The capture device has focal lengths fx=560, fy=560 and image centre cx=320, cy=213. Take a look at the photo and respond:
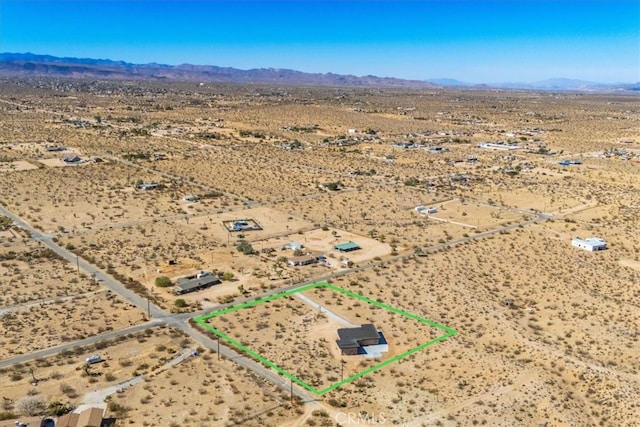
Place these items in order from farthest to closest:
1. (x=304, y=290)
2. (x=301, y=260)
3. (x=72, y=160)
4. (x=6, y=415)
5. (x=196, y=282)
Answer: (x=72, y=160)
(x=301, y=260)
(x=304, y=290)
(x=196, y=282)
(x=6, y=415)

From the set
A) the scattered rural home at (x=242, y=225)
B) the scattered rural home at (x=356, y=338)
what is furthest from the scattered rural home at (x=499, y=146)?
the scattered rural home at (x=356, y=338)

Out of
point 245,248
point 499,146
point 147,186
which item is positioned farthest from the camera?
point 499,146

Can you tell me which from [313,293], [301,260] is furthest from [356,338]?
[301,260]

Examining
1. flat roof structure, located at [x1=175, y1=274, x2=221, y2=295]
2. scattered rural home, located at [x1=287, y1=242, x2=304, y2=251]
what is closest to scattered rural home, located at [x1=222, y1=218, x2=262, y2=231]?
scattered rural home, located at [x1=287, y1=242, x2=304, y2=251]

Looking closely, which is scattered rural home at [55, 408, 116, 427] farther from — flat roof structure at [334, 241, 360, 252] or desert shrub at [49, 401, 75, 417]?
flat roof structure at [334, 241, 360, 252]

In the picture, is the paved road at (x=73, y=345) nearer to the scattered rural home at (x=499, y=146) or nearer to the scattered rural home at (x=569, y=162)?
the scattered rural home at (x=569, y=162)

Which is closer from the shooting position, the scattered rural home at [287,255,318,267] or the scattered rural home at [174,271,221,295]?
the scattered rural home at [174,271,221,295]

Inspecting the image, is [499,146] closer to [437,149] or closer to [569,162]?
[437,149]
